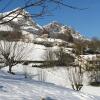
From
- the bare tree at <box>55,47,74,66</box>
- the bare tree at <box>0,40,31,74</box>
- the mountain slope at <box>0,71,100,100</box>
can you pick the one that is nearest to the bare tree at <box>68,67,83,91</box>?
the bare tree at <box>0,40,31,74</box>

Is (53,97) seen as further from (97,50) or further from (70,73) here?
(97,50)

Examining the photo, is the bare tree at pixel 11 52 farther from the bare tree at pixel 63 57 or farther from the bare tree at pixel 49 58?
the bare tree at pixel 63 57

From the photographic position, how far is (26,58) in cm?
2202

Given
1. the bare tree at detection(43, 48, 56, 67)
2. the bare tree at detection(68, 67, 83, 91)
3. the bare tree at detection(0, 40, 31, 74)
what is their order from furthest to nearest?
1. the bare tree at detection(43, 48, 56, 67)
2. the bare tree at detection(0, 40, 31, 74)
3. the bare tree at detection(68, 67, 83, 91)

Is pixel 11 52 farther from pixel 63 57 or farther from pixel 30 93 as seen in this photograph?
pixel 30 93

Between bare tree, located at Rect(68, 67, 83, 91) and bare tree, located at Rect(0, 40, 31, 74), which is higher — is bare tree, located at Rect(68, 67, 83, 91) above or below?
below

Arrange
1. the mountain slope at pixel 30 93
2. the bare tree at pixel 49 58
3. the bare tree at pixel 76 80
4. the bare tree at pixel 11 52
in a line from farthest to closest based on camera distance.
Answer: the bare tree at pixel 49 58
the bare tree at pixel 11 52
the bare tree at pixel 76 80
the mountain slope at pixel 30 93

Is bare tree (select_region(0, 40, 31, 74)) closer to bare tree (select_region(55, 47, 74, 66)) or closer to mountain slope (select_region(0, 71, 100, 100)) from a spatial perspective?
bare tree (select_region(55, 47, 74, 66))

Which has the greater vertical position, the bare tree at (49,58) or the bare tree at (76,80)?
the bare tree at (49,58)

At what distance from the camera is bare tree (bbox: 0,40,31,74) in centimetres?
1766

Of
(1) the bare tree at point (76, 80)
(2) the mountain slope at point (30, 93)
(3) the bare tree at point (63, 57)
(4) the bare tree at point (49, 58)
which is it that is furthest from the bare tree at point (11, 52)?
(2) the mountain slope at point (30, 93)

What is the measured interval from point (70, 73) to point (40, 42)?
9.87 metres

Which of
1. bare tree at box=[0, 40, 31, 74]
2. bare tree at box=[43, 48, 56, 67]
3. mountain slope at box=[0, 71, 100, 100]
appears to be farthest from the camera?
bare tree at box=[43, 48, 56, 67]

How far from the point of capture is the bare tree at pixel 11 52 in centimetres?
1766
